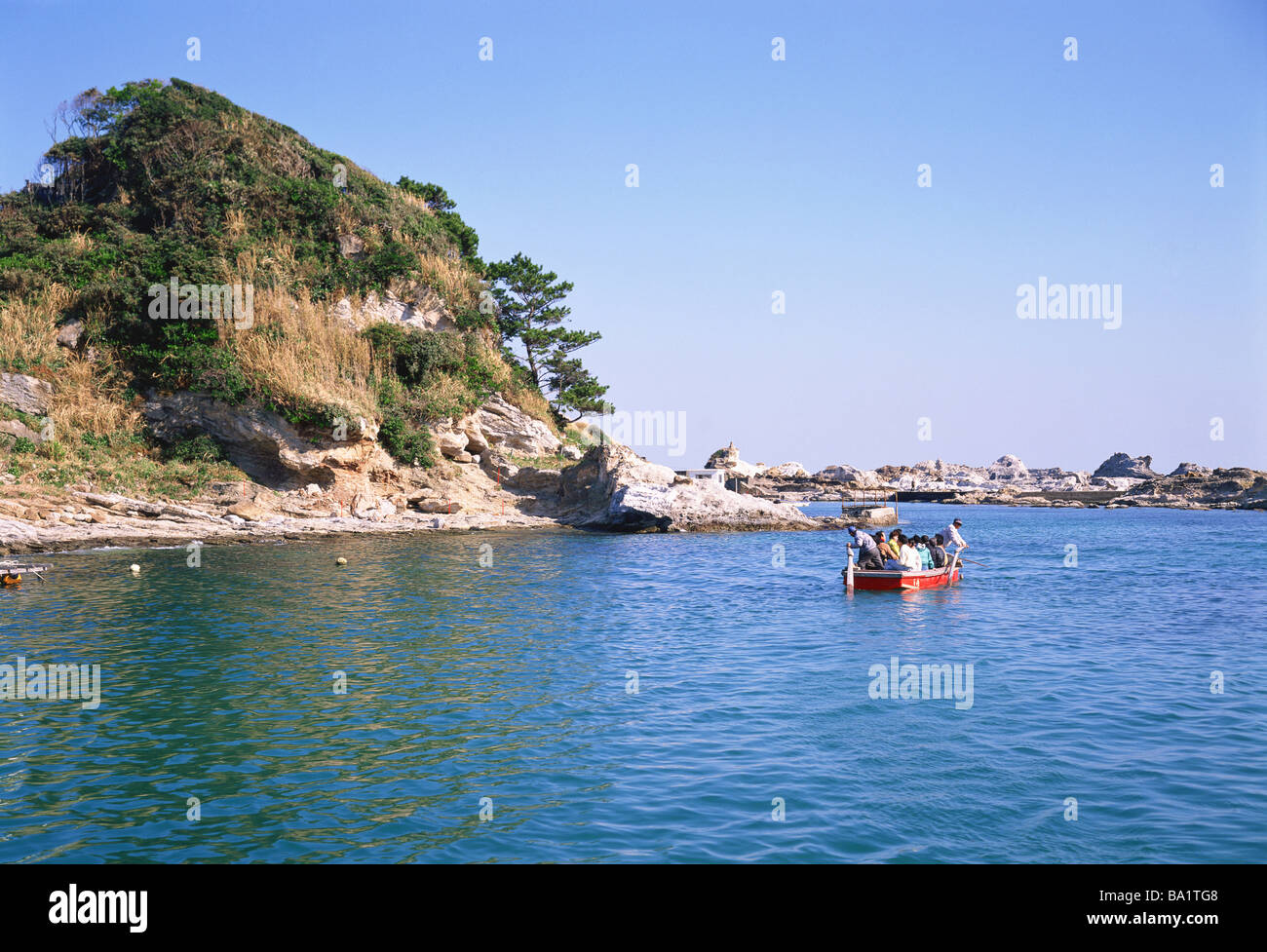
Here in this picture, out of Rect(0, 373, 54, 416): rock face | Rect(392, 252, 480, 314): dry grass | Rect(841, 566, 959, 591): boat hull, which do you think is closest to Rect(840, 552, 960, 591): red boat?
Rect(841, 566, 959, 591): boat hull

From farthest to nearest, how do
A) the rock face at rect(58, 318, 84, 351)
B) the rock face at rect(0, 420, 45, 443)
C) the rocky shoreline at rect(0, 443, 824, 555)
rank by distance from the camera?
the rock face at rect(58, 318, 84, 351)
the rock face at rect(0, 420, 45, 443)
the rocky shoreline at rect(0, 443, 824, 555)

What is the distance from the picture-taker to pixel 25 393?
102 ft

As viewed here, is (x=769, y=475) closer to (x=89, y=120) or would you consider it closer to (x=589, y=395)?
(x=589, y=395)

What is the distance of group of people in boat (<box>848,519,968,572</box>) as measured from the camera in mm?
20750

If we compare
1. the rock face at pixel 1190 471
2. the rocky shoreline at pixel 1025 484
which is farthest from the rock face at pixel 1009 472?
the rock face at pixel 1190 471

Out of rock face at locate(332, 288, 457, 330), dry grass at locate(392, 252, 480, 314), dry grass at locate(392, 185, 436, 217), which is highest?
dry grass at locate(392, 185, 436, 217)

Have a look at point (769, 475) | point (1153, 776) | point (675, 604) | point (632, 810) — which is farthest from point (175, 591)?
point (769, 475)

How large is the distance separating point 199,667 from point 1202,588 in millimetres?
23734

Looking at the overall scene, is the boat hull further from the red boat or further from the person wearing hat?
the person wearing hat

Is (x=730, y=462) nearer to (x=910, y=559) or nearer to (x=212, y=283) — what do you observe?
(x=212, y=283)

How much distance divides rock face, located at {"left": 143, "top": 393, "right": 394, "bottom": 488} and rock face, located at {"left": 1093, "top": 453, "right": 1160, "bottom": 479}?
10985cm

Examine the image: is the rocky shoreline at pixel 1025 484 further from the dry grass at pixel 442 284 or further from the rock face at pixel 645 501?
the dry grass at pixel 442 284

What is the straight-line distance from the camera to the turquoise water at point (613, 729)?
659 centimetres

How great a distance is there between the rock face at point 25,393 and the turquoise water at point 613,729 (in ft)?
52.3
